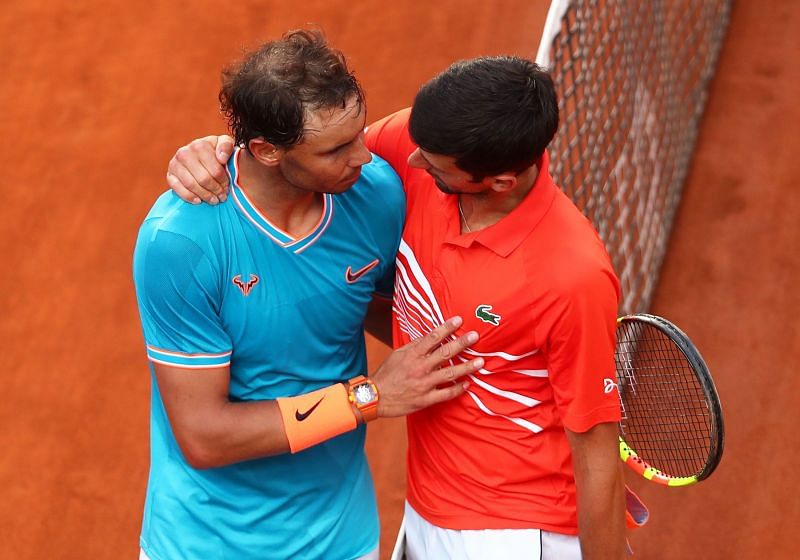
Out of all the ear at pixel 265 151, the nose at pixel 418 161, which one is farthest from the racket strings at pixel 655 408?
the ear at pixel 265 151

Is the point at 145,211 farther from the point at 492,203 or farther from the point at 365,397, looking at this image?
the point at 492,203

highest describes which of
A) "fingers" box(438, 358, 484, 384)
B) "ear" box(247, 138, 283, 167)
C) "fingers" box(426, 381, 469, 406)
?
"ear" box(247, 138, 283, 167)

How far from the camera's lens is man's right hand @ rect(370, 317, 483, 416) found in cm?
256

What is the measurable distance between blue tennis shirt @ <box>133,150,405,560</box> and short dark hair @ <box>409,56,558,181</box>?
0.41 m

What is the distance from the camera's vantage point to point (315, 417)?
2.62 metres

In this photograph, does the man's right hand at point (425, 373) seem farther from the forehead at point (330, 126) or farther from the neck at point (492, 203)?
the forehead at point (330, 126)

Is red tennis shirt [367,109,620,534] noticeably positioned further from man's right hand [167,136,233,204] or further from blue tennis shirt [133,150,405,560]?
man's right hand [167,136,233,204]

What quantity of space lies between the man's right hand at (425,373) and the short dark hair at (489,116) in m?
0.44

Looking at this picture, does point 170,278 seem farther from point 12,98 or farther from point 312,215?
point 12,98

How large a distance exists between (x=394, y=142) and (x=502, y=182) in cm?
50

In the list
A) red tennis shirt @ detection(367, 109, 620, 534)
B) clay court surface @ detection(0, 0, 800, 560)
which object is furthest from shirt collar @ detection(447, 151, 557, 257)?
clay court surface @ detection(0, 0, 800, 560)

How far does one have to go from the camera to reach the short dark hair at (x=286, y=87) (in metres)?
2.36

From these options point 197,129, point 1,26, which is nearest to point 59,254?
point 197,129

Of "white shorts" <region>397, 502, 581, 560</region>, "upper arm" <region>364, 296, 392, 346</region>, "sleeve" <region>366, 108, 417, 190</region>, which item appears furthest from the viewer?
"upper arm" <region>364, 296, 392, 346</region>
